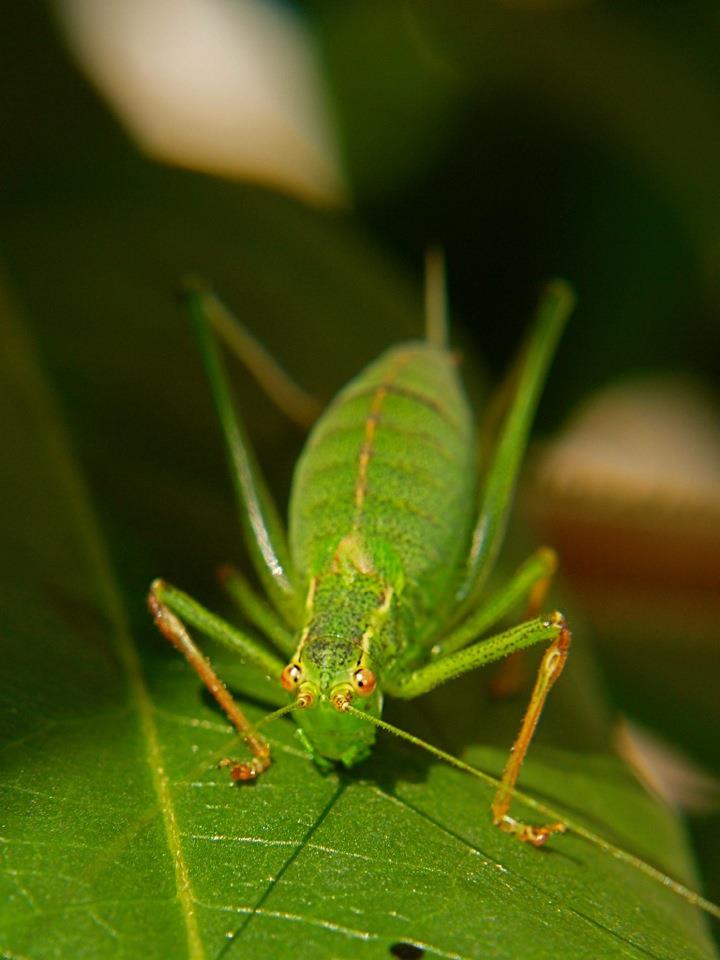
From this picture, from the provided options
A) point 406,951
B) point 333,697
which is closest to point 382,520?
point 333,697

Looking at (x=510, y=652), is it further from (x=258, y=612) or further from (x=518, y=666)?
(x=258, y=612)

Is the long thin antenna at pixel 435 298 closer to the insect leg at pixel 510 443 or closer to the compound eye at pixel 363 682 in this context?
the insect leg at pixel 510 443

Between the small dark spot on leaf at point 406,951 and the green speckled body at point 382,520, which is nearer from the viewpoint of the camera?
the small dark spot on leaf at point 406,951

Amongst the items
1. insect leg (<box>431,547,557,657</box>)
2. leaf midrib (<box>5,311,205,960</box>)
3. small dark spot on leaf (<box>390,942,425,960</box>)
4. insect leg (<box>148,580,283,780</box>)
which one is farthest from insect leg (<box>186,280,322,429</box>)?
small dark spot on leaf (<box>390,942,425,960</box>)

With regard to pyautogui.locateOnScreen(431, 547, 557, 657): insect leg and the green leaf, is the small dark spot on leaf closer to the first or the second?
the green leaf

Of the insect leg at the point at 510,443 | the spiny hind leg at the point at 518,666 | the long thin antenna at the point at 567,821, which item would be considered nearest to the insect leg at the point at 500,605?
the spiny hind leg at the point at 518,666

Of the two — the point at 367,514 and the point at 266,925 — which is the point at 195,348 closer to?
the point at 367,514
